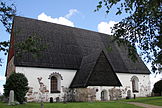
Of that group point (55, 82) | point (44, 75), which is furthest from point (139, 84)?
point (44, 75)

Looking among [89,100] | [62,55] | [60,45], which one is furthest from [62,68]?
[89,100]

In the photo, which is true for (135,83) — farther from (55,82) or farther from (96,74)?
(55,82)

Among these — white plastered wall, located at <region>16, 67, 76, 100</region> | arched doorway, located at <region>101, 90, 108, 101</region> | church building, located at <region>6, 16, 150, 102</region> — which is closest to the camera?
church building, located at <region>6, 16, 150, 102</region>

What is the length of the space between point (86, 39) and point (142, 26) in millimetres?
22644

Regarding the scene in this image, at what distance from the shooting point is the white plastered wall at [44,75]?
21.7m

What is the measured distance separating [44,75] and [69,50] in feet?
17.8

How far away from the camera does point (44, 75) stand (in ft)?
74.5

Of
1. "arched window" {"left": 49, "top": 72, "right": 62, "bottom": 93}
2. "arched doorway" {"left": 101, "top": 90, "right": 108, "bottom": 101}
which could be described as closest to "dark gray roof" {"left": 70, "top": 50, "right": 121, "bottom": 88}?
"arched doorway" {"left": 101, "top": 90, "right": 108, "bottom": 101}

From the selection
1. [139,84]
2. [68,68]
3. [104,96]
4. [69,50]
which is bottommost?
[104,96]

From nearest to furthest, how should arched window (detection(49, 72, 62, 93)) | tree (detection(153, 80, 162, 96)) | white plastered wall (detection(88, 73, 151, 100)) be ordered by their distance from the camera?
arched window (detection(49, 72, 62, 93)) → white plastered wall (detection(88, 73, 151, 100)) → tree (detection(153, 80, 162, 96))

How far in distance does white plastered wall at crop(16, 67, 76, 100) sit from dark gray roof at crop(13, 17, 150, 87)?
0.50 m

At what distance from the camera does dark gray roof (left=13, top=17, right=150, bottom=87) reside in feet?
74.8

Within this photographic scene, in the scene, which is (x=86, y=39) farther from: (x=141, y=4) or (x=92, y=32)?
(x=141, y=4)

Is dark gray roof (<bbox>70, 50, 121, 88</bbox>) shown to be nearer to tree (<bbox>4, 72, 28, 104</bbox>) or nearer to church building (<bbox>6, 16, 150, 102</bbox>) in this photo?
church building (<bbox>6, 16, 150, 102</bbox>)
